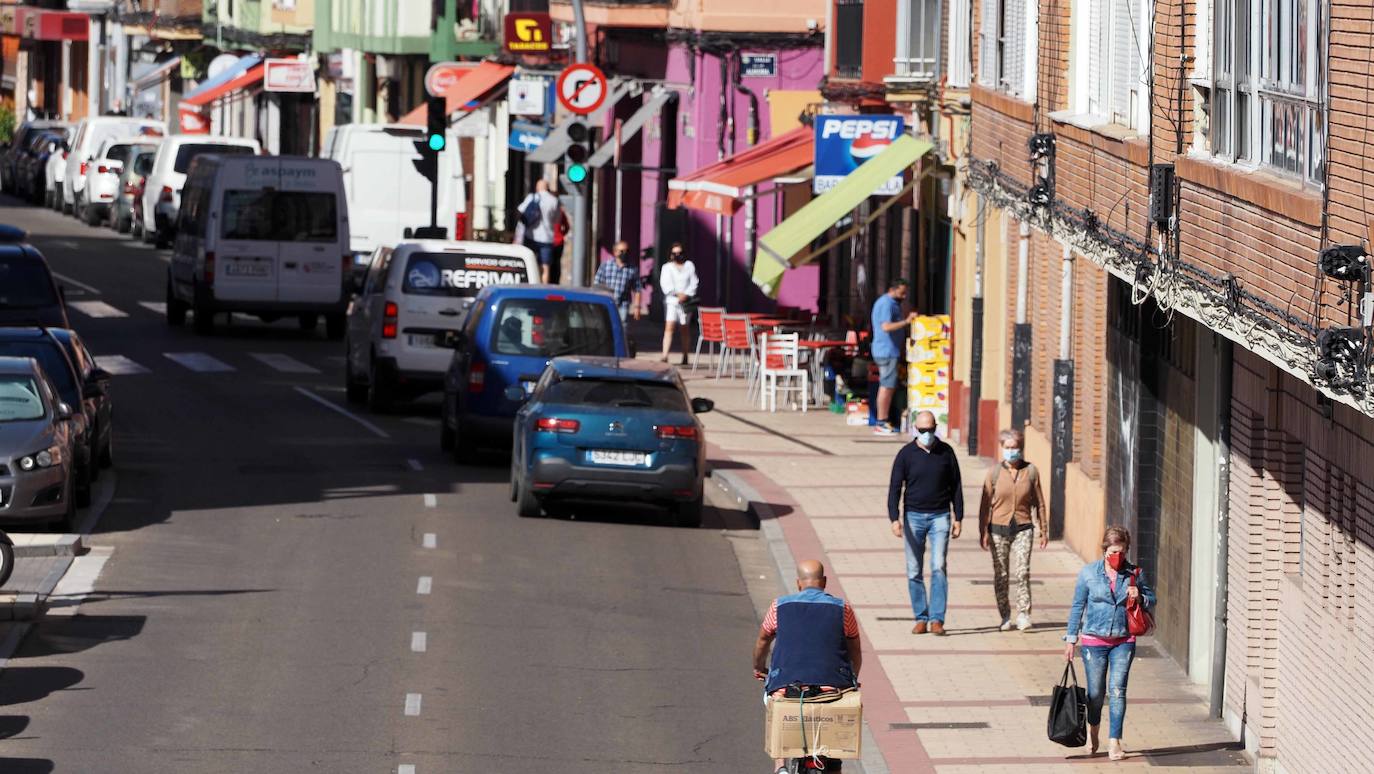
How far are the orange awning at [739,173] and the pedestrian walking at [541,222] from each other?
215 inches

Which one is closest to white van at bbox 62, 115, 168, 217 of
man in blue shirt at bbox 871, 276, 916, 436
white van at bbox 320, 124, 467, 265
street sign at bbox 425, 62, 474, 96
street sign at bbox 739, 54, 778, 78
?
street sign at bbox 425, 62, 474, 96

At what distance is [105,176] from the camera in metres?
64.3

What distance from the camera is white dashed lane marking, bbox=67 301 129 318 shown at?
4278 centimetres

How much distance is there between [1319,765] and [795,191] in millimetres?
26196

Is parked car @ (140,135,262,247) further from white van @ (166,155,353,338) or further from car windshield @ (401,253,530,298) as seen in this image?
car windshield @ (401,253,530,298)

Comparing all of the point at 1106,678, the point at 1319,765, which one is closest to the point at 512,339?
the point at 1106,678

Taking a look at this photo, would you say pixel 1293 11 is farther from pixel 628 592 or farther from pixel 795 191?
pixel 795 191

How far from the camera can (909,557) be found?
19.2 metres

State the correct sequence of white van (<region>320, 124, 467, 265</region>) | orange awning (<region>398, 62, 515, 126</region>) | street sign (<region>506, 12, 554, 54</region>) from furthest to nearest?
orange awning (<region>398, 62, 515, 126</region>) → street sign (<region>506, 12, 554, 54</region>) → white van (<region>320, 124, 467, 265</region>)

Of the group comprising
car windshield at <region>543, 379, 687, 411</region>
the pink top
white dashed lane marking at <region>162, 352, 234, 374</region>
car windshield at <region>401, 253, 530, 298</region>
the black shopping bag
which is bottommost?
the black shopping bag

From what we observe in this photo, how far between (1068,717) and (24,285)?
1863 cm

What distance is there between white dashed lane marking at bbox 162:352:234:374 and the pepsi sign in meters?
8.91

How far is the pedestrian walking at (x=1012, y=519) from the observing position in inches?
750

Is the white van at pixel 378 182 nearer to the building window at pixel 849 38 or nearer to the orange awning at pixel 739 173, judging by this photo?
the orange awning at pixel 739 173
